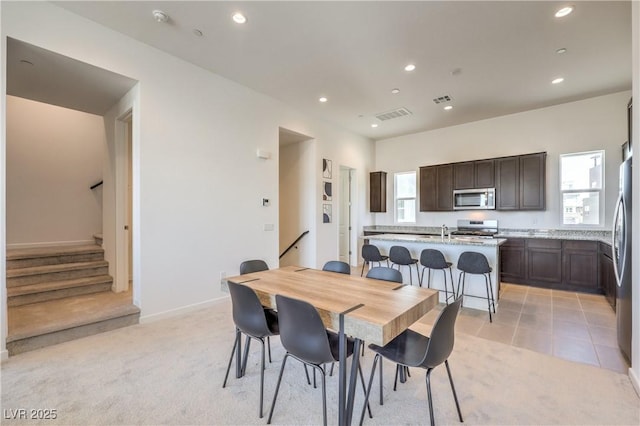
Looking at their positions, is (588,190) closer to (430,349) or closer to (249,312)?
(430,349)

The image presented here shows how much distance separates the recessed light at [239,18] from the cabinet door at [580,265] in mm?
5701

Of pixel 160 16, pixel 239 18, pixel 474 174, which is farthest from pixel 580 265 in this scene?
pixel 160 16

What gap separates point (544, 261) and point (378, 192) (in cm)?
355

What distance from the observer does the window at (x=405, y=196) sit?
275 inches

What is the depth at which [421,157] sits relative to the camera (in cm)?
679

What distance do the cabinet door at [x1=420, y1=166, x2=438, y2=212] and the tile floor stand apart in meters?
2.47

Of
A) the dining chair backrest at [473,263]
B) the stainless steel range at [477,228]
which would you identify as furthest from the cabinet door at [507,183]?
the dining chair backrest at [473,263]

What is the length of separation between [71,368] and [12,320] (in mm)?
1271

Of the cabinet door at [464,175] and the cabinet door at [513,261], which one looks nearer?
the cabinet door at [513,261]

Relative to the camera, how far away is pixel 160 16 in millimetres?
2801

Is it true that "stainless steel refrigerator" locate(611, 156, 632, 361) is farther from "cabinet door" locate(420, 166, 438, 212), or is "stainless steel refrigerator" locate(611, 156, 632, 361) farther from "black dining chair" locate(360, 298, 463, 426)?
"cabinet door" locate(420, 166, 438, 212)

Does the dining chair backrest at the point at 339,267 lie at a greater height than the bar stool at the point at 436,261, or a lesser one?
greater

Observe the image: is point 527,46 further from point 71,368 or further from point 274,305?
point 71,368

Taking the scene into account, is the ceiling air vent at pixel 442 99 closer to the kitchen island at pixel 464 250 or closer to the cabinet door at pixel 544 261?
the kitchen island at pixel 464 250
